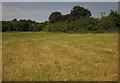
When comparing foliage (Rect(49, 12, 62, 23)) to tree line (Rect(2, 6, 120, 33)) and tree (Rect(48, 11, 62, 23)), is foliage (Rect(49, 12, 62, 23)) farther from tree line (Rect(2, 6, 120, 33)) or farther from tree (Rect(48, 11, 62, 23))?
tree line (Rect(2, 6, 120, 33))

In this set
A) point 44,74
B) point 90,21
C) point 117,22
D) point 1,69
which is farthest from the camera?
point 90,21

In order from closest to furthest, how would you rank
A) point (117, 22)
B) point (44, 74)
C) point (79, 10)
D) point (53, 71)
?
point (44, 74) < point (53, 71) < point (117, 22) < point (79, 10)

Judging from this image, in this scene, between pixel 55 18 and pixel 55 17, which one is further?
pixel 55 17

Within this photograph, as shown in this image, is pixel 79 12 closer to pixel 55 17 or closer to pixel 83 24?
pixel 55 17

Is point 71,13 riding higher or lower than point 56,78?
higher

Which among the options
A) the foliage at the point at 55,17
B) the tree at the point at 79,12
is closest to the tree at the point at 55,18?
the foliage at the point at 55,17

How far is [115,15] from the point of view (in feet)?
201

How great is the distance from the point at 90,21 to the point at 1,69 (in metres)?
54.8

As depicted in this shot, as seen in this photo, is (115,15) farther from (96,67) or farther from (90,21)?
(96,67)

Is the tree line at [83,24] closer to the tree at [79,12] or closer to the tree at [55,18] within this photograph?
the tree at [79,12]

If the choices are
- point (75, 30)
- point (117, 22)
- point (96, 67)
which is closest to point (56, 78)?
point (96, 67)

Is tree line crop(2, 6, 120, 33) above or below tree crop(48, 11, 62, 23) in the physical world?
below

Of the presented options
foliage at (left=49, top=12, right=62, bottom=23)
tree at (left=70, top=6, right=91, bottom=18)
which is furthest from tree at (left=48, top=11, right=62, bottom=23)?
tree at (left=70, top=6, right=91, bottom=18)

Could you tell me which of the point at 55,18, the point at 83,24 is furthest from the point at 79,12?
the point at 83,24
